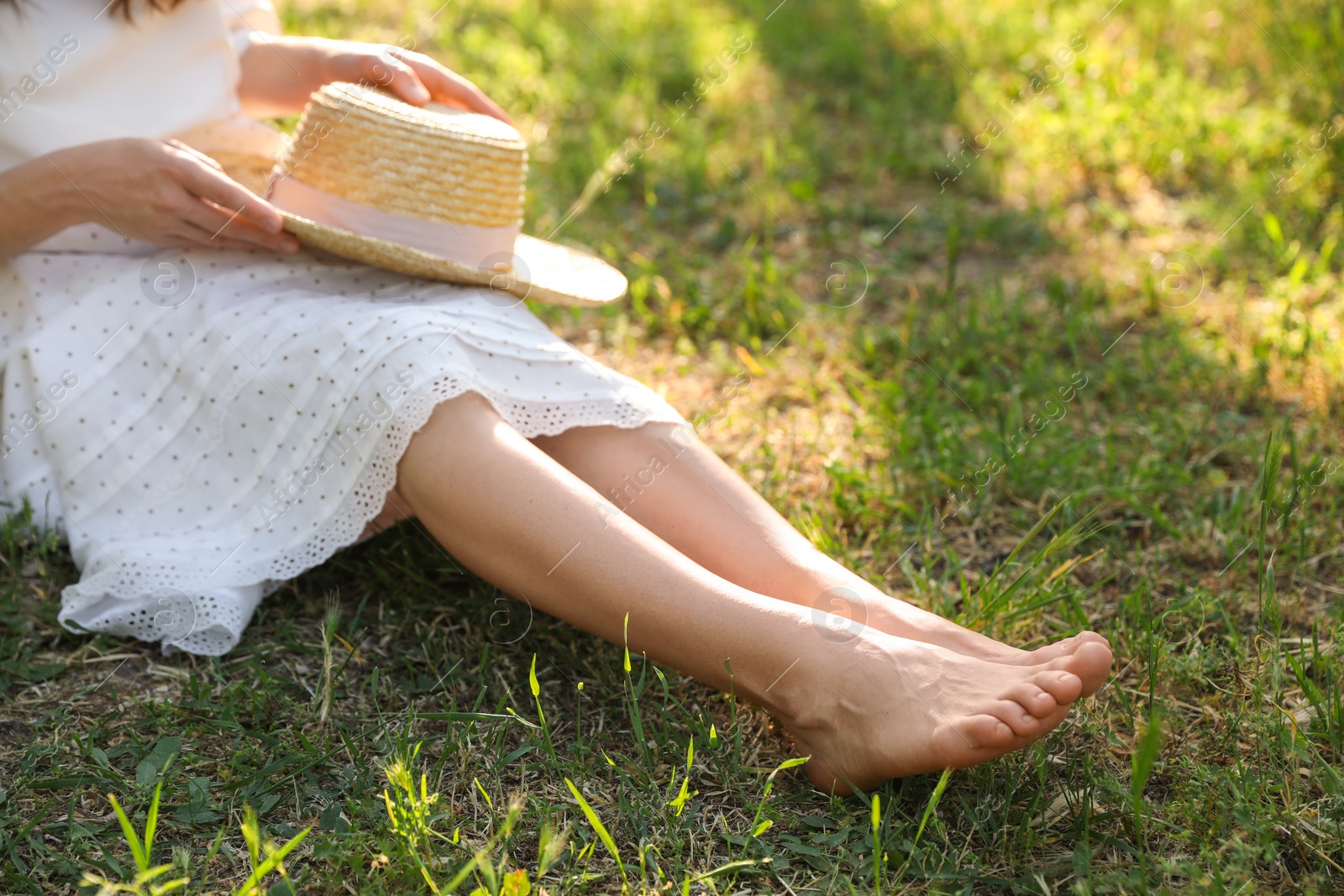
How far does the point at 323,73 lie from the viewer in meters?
2.19

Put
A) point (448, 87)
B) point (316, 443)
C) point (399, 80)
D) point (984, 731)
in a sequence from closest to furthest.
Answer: point (984, 731) < point (316, 443) < point (399, 80) < point (448, 87)

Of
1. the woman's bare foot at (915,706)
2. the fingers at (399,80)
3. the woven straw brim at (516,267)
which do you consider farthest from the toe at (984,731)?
the fingers at (399,80)

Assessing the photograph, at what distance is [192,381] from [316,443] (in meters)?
0.28

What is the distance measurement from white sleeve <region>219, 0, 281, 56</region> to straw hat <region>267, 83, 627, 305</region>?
1.54ft

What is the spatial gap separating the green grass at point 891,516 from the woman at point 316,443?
124 mm

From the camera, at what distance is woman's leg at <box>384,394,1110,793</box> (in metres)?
1.43

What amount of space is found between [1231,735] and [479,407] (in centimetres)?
118

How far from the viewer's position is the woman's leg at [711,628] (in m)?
1.43

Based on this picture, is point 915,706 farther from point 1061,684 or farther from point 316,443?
point 316,443

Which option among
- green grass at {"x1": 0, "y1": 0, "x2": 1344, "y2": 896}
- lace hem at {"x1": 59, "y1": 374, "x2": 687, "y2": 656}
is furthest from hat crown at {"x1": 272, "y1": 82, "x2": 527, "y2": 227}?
green grass at {"x1": 0, "y1": 0, "x2": 1344, "y2": 896}

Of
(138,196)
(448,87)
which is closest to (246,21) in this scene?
(448,87)

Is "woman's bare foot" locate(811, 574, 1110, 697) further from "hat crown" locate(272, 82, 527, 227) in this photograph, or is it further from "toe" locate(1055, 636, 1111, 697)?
"hat crown" locate(272, 82, 527, 227)

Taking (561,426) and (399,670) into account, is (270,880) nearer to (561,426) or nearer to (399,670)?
(399,670)

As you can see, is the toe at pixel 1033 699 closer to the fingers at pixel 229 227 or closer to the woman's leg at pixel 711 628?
the woman's leg at pixel 711 628
